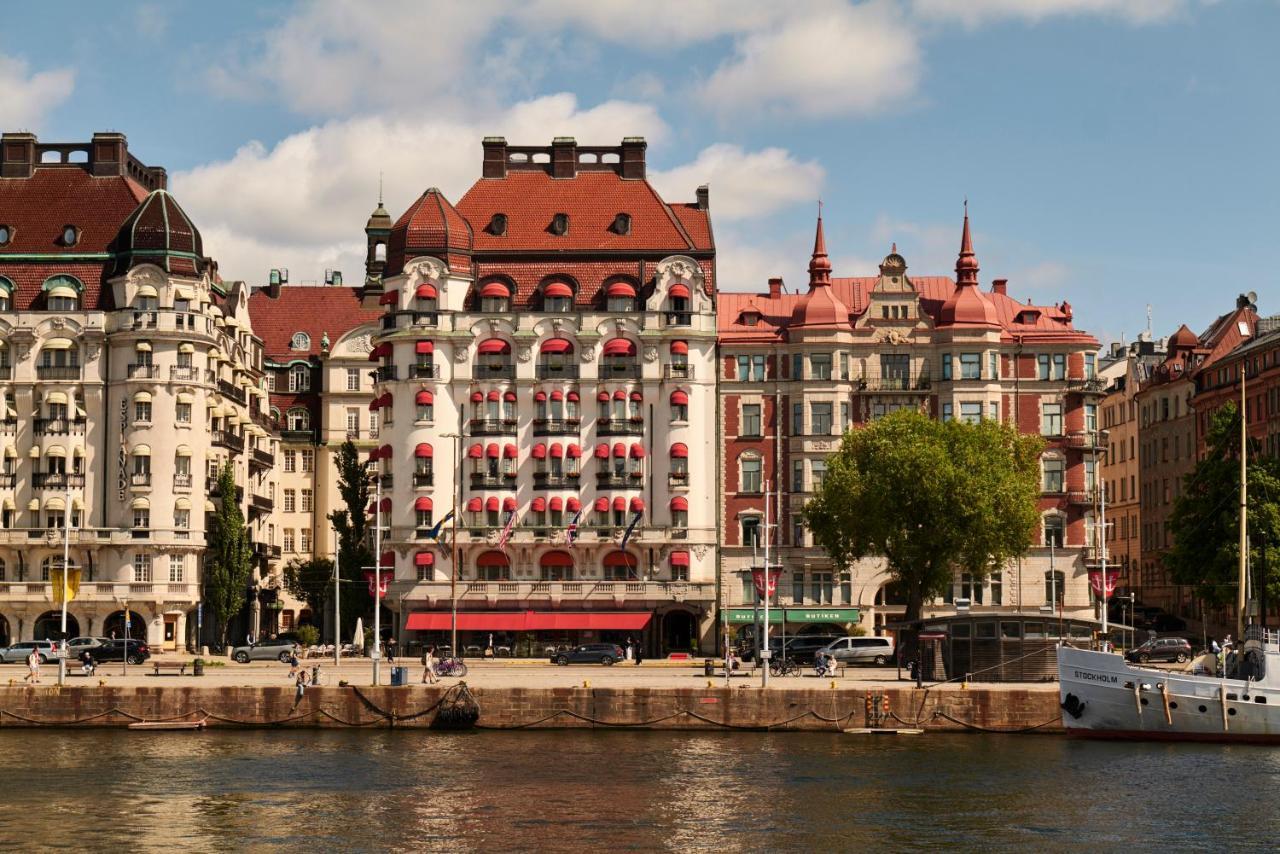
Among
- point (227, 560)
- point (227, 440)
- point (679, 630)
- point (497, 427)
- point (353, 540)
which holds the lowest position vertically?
point (679, 630)

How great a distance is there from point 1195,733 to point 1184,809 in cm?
2263

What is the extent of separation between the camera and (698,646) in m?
145

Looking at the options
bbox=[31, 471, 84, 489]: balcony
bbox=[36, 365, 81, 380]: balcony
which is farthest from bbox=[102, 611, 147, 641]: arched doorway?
bbox=[36, 365, 81, 380]: balcony

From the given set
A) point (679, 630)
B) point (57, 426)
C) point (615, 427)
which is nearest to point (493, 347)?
point (615, 427)

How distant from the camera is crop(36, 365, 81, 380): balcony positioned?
14700cm

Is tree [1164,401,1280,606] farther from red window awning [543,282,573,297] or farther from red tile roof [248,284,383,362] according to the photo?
red tile roof [248,284,383,362]

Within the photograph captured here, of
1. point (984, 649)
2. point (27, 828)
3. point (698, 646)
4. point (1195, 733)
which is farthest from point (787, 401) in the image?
point (27, 828)

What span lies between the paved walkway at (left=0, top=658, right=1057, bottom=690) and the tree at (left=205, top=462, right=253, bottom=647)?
21.7 meters

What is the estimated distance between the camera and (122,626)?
14638cm

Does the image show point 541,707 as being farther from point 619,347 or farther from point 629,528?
point 619,347

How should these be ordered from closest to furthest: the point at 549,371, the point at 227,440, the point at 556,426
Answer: the point at 556,426 < the point at 549,371 < the point at 227,440

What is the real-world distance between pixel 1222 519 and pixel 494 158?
61.1 metres

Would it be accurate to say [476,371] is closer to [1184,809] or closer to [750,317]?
[750,317]

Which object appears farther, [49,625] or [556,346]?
[49,625]
